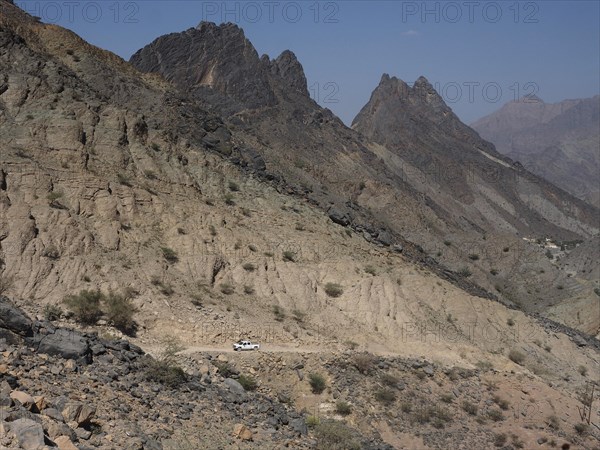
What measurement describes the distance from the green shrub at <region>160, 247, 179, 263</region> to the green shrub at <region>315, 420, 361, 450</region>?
32.6 ft

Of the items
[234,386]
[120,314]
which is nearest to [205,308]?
[120,314]

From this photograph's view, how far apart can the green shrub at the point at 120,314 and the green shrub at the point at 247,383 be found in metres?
4.01

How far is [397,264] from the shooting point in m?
31.9

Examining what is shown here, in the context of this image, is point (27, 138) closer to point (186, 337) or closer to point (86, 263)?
point (86, 263)

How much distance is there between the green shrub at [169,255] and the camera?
24.9m

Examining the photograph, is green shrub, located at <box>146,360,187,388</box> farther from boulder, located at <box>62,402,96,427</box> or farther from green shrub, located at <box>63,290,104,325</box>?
green shrub, located at <box>63,290,104,325</box>

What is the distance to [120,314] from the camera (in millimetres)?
20922

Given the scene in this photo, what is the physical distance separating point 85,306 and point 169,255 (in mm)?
4704

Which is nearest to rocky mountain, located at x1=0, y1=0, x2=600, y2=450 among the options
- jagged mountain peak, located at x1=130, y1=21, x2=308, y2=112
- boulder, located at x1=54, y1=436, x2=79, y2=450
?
boulder, located at x1=54, y1=436, x2=79, y2=450

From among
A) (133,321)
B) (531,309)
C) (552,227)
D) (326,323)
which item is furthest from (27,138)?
(552,227)

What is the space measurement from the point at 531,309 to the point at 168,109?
25319 mm

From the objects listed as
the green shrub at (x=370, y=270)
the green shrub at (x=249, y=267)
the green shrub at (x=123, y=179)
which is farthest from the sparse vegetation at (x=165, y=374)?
the green shrub at (x=370, y=270)

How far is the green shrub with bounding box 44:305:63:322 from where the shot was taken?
20047mm

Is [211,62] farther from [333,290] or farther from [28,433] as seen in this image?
[28,433]
